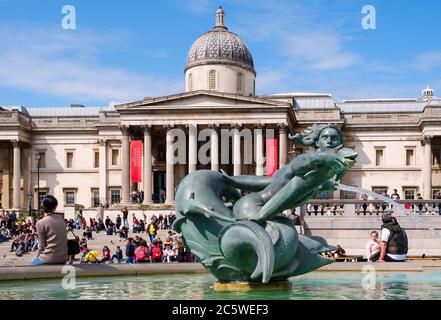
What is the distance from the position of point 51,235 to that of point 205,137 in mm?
51728

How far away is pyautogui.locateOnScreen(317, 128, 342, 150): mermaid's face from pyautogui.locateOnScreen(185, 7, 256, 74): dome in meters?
57.1

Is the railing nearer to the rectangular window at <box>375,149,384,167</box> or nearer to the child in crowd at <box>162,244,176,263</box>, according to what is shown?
the child in crowd at <box>162,244,176,263</box>

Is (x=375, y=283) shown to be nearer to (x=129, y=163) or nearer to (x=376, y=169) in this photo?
(x=129, y=163)

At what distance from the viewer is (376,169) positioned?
6862 centimetres

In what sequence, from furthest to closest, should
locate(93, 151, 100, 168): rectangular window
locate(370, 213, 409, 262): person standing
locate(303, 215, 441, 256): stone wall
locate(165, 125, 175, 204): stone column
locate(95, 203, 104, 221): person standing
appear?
locate(93, 151, 100, 168): rectangular window
locate(165, 125, 175, 204): stone column
locate(95, 203, 104, 221): person standing
locate(303, 215, 441, 256): stone wall
locate(370, 213, 409, 262): person standing

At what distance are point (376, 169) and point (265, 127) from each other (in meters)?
12.8

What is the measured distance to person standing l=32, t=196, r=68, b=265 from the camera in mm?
12094

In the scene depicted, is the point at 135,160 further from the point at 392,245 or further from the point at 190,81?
the point at 392,245

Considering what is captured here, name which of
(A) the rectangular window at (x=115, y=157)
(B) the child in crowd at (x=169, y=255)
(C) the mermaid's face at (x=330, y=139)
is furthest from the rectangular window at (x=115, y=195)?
(C) the mermaid's face at (x=330, y=139)

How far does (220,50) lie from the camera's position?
68.6 m

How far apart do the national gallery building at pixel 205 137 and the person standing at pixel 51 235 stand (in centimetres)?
4760
